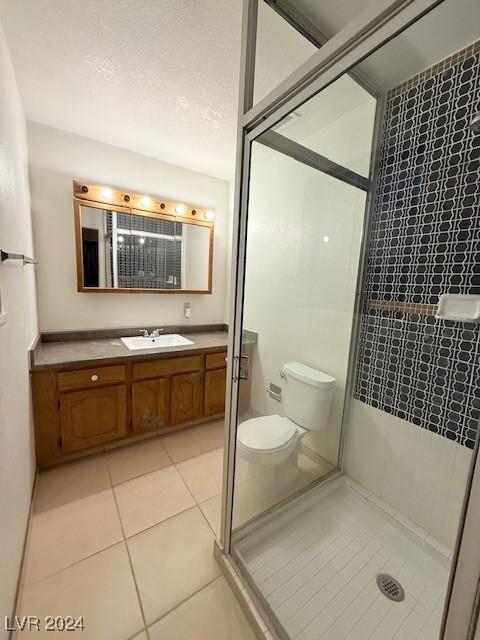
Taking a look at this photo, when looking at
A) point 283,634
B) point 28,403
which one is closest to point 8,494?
point 28,403

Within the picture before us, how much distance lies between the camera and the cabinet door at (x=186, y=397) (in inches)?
92.9

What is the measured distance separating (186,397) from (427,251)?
6.83ft

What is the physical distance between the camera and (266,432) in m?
1.72

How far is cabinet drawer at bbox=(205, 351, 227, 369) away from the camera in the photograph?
2473 mm

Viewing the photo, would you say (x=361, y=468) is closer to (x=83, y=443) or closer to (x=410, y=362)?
(x=410, y=362)

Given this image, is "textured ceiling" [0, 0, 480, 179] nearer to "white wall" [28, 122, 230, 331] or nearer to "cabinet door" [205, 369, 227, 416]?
"white wall" [28, 122, 230, 331]

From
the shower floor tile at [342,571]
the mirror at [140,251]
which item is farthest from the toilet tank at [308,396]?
the mirror at [140,251]

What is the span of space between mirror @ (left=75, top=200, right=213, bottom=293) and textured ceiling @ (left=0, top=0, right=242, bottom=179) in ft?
2.12

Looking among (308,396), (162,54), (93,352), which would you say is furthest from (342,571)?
(162,54)

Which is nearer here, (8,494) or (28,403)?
(8,494)

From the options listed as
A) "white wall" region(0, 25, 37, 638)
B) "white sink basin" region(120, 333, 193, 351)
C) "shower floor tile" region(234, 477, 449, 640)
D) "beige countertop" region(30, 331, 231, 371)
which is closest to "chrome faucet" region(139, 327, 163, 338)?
"white sink basin" region(120, 333, 193, 351)

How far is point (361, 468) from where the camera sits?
5.94 feet

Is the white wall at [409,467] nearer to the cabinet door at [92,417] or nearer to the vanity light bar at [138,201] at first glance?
the cabinet door at [92,417]

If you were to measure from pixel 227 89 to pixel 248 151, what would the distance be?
2.95 ft
